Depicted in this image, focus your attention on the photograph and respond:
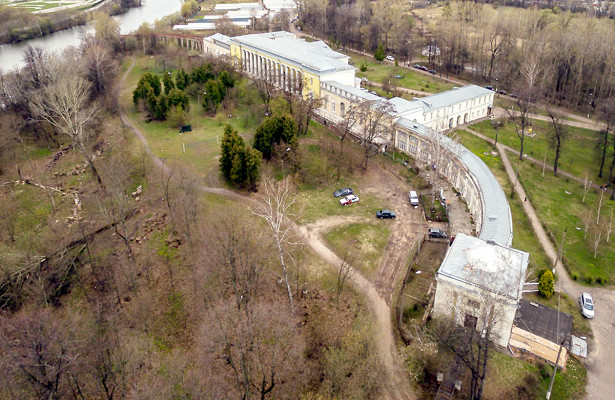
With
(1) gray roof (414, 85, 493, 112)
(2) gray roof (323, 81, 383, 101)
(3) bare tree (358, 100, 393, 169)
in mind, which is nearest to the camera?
(3) bare tree (358, 100, 393, 169)

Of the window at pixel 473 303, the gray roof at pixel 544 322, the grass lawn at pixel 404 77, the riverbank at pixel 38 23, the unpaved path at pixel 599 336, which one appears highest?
the riverbank at pixel 38 23

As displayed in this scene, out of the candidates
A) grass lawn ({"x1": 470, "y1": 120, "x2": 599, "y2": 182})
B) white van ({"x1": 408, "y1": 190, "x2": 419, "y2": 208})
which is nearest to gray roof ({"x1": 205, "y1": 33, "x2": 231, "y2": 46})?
grass lawn ({"x1": 470, "y1": 120, "x2": 599, "y2": 182})

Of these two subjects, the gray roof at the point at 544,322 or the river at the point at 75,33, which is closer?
the gray roof at the point at 544,322

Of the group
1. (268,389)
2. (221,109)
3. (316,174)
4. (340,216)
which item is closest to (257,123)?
(221,109)

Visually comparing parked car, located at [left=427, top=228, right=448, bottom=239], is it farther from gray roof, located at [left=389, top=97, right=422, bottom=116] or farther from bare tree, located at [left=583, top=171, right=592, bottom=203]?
gray roof, located at [left=389, top=97, right=422, bottom=116]

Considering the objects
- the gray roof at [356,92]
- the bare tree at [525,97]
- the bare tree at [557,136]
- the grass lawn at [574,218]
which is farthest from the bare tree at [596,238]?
the gray roof at [356,92]

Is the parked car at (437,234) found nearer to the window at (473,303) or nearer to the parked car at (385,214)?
the parked car at (385,214)
